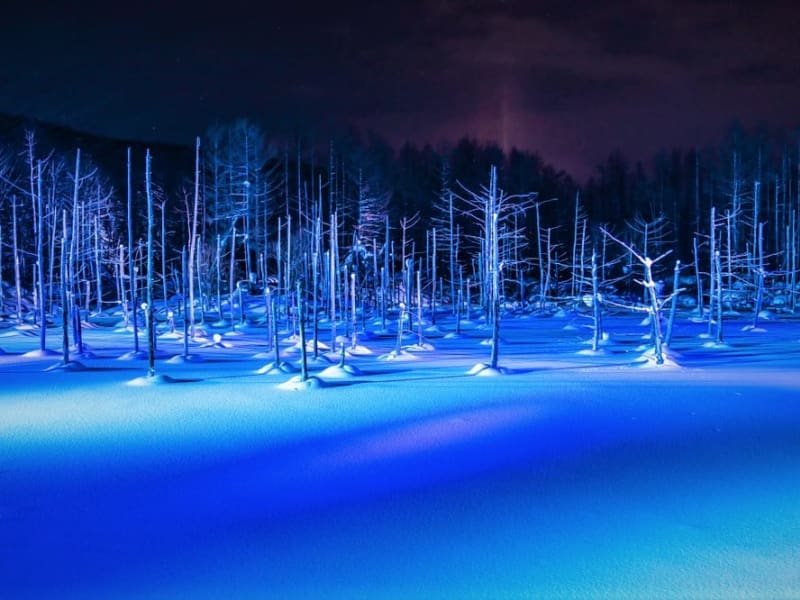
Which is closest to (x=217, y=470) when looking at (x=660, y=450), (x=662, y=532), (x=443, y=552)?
(x=443, y=552)

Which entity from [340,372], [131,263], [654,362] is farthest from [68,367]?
[654,362]

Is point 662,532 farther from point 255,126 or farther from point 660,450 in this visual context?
point 255,126

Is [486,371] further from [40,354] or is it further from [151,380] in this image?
[40,354]

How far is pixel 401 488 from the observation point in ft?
20.2

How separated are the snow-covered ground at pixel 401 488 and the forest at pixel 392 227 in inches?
511

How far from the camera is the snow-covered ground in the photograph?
4309 millimetres

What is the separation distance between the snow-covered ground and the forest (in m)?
13.0

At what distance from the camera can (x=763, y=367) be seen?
14.7 meters

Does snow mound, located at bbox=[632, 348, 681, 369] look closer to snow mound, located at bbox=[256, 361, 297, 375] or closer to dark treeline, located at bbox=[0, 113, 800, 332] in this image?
snow mound, located at bbox=[256, 361, 297, 375]

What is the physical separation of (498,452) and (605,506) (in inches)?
77.5

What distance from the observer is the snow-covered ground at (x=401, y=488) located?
431 centimetres

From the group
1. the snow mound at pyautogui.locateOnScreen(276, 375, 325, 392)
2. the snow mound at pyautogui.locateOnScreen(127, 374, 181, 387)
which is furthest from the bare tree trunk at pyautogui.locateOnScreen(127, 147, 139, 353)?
the snow mound at pyautogui.locateOnScreen(276, 375, 325, 392)

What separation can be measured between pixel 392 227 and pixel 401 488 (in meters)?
32.1

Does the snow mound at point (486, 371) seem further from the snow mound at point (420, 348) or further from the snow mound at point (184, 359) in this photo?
the snow mound at point (184, 359)
